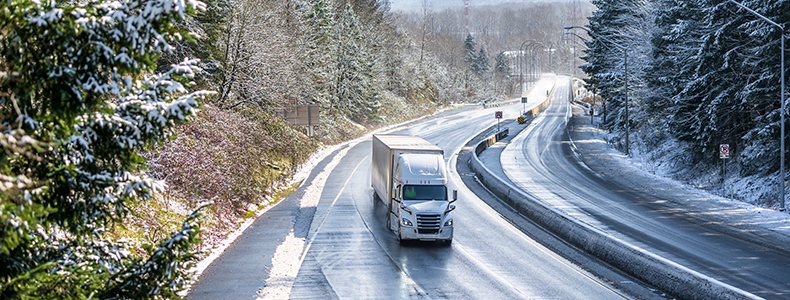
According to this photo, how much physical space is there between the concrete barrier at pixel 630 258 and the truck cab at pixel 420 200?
14.9 ft

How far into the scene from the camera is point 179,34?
675 cm

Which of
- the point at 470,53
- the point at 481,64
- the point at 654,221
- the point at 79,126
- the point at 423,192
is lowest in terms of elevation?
the point at 654,221

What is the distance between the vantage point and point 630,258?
1667 centimetres

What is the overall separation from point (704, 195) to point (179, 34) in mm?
29269

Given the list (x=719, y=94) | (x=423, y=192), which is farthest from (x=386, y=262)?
(x=719, y=94)

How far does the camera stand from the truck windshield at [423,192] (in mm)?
20188

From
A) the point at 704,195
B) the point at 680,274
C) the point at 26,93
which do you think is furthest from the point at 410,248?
the point at 704,195

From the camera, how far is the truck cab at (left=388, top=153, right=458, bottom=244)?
760 inches

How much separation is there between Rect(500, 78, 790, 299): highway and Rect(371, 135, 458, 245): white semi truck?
6755mm

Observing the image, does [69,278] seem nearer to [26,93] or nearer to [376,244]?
[26,93]

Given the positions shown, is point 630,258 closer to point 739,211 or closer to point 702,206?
point 739,211

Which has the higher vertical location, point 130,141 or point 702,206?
point 130,141

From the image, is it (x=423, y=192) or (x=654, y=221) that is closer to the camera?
(x=423, y=192)

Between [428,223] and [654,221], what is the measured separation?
10296mm
